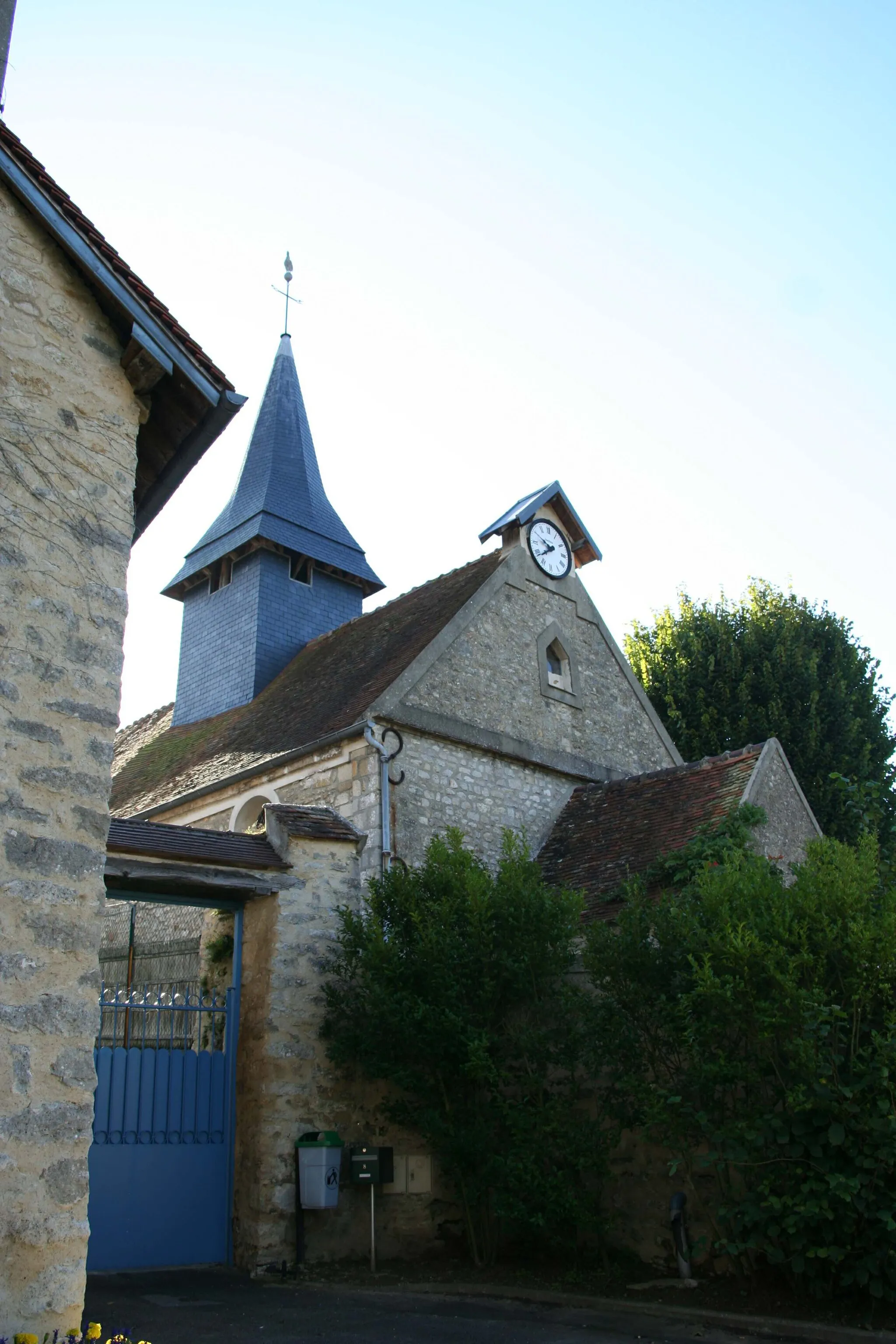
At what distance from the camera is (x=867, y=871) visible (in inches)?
288

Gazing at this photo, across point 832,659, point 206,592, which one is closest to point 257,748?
point 206,592

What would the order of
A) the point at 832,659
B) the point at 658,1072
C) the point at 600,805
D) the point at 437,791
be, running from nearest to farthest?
1. the point at 658,1072
2. the point at 437,791
3. the point at 600,805
4. the point at 832,659

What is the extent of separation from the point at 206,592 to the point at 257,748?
515cm

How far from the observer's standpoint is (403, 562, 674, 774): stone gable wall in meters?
12.4

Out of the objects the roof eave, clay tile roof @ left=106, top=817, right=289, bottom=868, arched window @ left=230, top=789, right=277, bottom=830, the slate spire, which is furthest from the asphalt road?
the slate spire

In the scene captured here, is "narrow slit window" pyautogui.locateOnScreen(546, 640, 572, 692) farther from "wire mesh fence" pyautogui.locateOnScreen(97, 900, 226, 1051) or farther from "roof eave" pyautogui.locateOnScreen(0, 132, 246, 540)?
"roof eave" pyautogui.locateOnScreen(0, 132, 246, 540)

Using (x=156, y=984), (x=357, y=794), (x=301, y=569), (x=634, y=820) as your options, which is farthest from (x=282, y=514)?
(x=634, y=820)

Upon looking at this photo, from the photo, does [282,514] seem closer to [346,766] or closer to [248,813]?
[248,813]

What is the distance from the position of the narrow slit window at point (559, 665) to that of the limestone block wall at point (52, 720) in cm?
859

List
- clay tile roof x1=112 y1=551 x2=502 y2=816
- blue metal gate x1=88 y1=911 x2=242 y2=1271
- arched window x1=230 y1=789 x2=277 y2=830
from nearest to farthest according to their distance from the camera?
blue metal gate x1=88 y1=911 x2=242 y2=1271 → clay tile roof x1=112 y1=551 x2=502 y2=816 → arched window x1=230 y1=789 x2=277 y2=830

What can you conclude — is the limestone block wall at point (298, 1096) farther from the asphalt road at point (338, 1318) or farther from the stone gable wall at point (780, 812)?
the stone gable wall at point (780, 812)

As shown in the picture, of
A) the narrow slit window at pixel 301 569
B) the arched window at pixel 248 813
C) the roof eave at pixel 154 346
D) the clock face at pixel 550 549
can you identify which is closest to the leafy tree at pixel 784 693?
the clock face at pixel 550 549

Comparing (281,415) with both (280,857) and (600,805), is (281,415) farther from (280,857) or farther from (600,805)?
(280,857)

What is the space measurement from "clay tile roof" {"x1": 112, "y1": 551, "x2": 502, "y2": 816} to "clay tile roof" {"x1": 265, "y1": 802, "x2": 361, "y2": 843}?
1.28 metres
